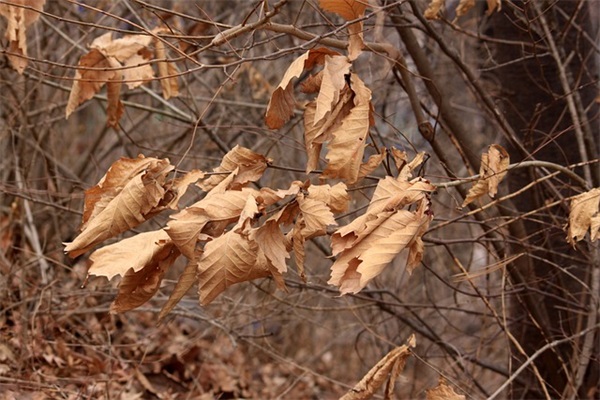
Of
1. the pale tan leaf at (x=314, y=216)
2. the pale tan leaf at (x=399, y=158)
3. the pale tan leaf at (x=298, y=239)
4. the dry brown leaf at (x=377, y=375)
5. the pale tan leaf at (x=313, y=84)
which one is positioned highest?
the pale tan leaf at (x=313, y=84)

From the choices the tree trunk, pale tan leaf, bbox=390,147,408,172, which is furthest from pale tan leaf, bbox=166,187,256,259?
the tree trunk

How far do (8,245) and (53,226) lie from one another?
709 mm

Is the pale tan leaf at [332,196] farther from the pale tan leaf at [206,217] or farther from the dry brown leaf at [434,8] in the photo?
the dry brown leaf at [434,8]

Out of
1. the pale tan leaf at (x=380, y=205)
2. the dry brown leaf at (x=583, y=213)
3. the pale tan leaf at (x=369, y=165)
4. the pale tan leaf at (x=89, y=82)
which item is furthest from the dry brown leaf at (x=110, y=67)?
the dry brown leaf at (x=583, y=213)

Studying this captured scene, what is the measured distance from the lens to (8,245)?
5020 mm

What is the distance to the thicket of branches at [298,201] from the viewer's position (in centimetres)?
230

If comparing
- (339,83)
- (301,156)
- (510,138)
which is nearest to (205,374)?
(301,156)

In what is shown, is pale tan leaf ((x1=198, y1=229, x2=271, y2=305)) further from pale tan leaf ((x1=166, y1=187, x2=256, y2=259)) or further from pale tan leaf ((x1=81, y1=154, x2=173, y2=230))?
pale tan leaf ((x1=81, y1=154, x2=173, y2=230))

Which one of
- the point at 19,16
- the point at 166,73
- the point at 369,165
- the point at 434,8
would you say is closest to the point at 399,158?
the point at 369,165

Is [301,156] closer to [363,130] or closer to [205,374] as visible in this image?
[205,374]

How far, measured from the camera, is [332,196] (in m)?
2.36

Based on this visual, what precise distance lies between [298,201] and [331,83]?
1.20 feet

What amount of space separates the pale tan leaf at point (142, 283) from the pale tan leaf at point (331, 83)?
0.57 metres

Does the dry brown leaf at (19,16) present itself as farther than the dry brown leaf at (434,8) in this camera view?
No
